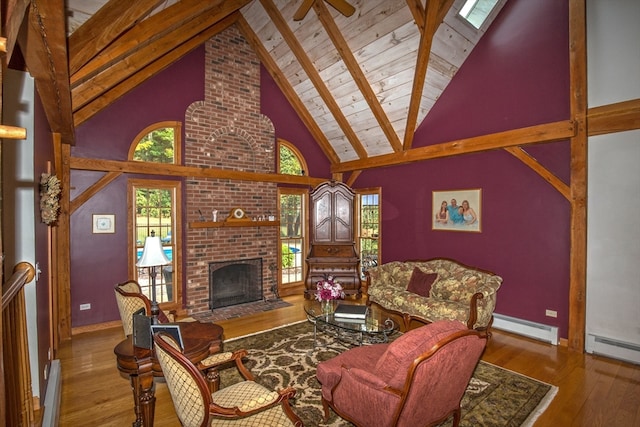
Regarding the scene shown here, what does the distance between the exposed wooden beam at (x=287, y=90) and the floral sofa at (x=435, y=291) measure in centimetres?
325

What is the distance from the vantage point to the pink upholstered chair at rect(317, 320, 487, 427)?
212 cm

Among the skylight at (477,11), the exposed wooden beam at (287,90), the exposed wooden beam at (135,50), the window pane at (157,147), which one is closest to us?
the exposed wooden beam at (135,50)

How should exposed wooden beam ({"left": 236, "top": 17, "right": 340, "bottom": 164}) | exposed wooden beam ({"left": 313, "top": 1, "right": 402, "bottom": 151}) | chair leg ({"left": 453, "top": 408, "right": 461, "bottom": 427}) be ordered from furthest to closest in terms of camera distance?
exposed wooden beam ({"left": 236, "top": 17, "right": 340, "bottom": 164})
exposed wooden beam ({"left": 313, "top": 1, "right": 402, "bottom": 151})
chair leg ({"left": 453, "top": 408, "right": 461, "bottom": 427})

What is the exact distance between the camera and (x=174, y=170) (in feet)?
18.7

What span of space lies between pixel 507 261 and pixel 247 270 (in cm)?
472

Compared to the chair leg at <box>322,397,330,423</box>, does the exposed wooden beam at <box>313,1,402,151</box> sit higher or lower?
higher

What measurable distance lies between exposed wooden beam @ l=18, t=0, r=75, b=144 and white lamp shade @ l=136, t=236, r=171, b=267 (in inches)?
Result: 58.0

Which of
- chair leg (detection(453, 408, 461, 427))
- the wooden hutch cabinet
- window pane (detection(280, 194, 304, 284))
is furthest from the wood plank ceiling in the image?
chair leg (detection(453, 408, 461, 427))

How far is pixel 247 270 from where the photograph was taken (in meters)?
6.71

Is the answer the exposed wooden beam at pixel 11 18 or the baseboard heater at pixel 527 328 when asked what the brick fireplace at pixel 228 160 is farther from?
the exposed wooden beam at pixel 11 18

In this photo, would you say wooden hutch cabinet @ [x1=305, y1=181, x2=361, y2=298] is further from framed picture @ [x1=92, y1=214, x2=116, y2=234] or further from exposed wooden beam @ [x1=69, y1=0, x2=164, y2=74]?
exposed wooden beam @ [x1=69, y1=0, x2=164, y2=74]

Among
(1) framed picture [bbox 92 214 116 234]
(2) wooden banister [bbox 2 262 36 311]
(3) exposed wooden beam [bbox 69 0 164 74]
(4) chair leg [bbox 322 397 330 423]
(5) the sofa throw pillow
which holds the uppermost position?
(3) exposed wooden beam [bbox 69 0 164 74]

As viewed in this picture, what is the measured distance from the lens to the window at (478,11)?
15.8 ft

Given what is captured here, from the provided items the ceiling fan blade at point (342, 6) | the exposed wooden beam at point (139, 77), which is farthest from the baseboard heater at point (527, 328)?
the exposed wooden beam at point (139, 77)
